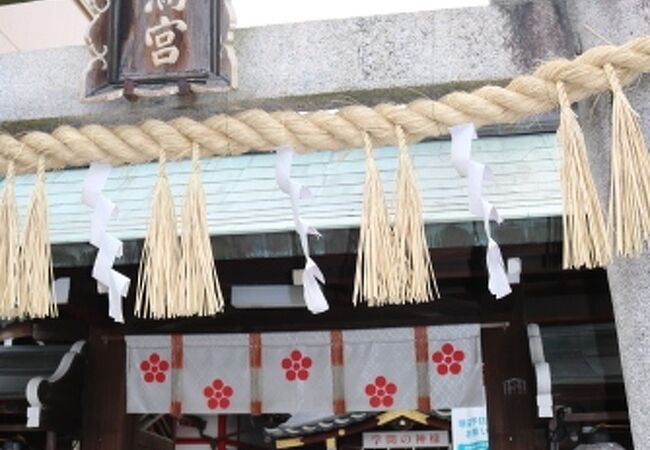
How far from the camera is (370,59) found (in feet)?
7.67

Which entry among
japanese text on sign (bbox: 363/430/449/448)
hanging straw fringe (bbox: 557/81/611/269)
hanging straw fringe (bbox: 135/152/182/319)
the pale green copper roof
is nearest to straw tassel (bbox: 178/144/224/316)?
hanging straw fringe (bbox: 135/152/182/319)

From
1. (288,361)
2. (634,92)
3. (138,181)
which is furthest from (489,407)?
(634,92)

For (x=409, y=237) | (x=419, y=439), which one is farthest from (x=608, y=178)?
(x=419, y=439)

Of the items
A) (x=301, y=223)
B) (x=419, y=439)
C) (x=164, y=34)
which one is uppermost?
(x=164, y=34)

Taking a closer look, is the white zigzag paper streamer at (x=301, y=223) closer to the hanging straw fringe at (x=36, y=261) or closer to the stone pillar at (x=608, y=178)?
the hanging straw fringe at (x=36, y=261)

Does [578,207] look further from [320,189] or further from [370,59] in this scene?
[320,189]

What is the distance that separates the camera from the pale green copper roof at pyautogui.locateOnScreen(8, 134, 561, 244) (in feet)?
11.8

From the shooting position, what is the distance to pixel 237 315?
17.7 ft

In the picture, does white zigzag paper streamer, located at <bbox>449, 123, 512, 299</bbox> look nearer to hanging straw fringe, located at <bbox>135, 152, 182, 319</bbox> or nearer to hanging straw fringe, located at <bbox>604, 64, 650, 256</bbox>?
hanging straw fringe, located at <bbox>604, 64, 650, 256</bbox>

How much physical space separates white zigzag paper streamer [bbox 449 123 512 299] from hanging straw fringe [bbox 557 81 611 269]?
0.71 ft

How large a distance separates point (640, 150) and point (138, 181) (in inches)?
122

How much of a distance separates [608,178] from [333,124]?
2.51ft

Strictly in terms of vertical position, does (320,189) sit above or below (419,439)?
above

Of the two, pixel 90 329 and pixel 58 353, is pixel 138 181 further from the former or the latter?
pixel 58 353
